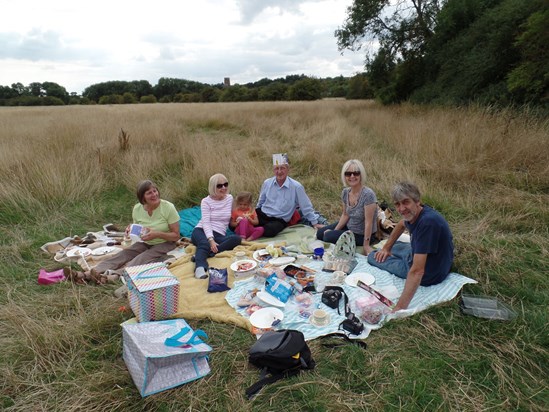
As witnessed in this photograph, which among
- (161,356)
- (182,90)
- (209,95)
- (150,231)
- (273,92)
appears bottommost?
(161,356)

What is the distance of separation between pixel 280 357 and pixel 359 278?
140 cm

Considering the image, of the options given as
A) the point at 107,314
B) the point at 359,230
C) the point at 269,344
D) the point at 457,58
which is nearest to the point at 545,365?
the point at 269,344

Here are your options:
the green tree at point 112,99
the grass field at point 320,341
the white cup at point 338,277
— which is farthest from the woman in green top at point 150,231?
the green tree at point 112,99

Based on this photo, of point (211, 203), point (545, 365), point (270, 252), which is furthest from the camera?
point (211, 203)

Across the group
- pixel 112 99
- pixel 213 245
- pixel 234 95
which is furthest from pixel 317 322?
pixel 112 99

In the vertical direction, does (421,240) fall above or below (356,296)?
above

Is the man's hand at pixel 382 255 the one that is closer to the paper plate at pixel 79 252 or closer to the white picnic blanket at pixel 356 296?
the white picnic blanket at pixel 356 296

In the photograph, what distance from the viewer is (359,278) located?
3361 mm

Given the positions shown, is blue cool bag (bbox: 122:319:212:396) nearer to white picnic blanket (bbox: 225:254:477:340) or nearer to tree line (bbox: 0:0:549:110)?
white picnic blanket (bbox: 225:254:477:340)

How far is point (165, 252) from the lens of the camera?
4141 millimetres

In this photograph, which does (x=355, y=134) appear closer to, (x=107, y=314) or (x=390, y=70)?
(x=107, y=314)

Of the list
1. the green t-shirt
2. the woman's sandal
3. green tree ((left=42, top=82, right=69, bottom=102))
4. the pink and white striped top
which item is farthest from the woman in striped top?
green tree ((left=42, top=82, right=69, bottom=102))

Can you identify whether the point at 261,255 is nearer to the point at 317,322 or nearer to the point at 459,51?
the point at 317,322

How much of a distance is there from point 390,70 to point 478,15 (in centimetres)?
531
